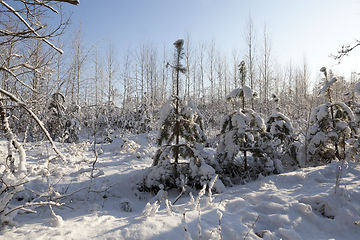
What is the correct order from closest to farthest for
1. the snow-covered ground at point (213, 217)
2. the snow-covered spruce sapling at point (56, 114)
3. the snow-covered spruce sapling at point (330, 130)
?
1. the snow-covered ground at point (213, 217)
2. the snow-covered spruce sapling at point (330, 130)
3. the snow-covered spruce sapling at point (56, 114)

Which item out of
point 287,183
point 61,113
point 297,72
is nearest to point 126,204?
point 287,183

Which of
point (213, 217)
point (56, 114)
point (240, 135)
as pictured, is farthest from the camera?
point (56, 114)

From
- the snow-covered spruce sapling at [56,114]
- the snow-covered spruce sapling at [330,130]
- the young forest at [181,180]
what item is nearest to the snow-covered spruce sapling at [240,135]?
the young forest at [181,180]

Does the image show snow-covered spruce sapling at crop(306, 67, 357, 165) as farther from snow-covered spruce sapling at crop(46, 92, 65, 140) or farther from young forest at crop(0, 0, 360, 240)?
snow-covered spruce sapling at crop(46, 92, 65, 140)

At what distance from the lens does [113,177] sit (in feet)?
13.4

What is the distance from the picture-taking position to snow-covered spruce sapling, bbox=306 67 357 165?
14.9 feet

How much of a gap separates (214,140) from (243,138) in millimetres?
5504

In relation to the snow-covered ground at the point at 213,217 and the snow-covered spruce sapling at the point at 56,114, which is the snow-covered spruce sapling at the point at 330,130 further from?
the snow-covered spruce sapling at the point at 56,114

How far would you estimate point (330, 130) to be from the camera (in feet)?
15.9

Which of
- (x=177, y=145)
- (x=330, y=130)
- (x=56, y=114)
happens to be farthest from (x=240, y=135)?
(x=56, y=114)

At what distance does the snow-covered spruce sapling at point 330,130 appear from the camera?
179 inches

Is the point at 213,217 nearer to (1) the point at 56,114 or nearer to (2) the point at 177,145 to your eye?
(2) the point at 177,145

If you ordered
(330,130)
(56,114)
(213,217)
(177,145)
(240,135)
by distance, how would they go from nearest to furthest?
(213,217), (177,145), (240,135), (330,130), (56,114)

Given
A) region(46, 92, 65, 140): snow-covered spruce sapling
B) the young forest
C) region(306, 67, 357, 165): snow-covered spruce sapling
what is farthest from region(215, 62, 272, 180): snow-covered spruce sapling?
region(46, 92, 65, 140): snow-covered spruce sapling
